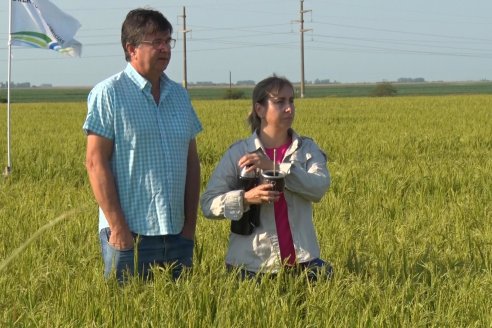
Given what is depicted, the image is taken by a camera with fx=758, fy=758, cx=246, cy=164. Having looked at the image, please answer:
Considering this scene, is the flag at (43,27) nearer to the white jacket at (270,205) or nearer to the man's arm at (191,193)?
the man's arm at (191,193)

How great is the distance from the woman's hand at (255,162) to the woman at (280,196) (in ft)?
0.33

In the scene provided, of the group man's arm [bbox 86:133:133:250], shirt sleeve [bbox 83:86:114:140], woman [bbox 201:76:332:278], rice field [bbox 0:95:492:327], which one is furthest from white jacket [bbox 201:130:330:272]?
shirt sleeve [bbox 83:86:114:140]

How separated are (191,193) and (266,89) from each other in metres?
0.57

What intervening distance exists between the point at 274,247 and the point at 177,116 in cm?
70

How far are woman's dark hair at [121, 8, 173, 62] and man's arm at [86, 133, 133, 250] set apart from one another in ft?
1.40

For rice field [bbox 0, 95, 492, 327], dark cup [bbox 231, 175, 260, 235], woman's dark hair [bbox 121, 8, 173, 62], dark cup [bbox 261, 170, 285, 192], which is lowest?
rice field [bbox 0, 95, 492, 327]

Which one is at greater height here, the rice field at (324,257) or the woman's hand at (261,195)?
the woman's hand at (261,195)

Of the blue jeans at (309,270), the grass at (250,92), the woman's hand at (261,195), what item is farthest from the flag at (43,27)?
the grass at (250,92)

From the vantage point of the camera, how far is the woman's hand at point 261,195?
295 cm

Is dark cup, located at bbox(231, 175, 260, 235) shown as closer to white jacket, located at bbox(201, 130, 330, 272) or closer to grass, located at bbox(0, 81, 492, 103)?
white jacket, located at bbox(201, 130, 330, 272)

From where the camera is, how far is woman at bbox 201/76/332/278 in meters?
3.20

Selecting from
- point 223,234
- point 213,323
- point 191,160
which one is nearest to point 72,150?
Answer: point 223,234

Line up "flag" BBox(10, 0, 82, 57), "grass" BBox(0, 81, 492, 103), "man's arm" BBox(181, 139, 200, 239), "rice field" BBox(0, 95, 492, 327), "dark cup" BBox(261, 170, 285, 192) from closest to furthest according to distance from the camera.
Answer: "rice field" BBox(0, 95, 492, 327), "dark cup" BBox(261, 170, 285, 192), "man's arm" BBox(181, 139, 200, 239), "flag" BBox(10, 0, 82, 57), "grass" BBox(0, 81, 492, 103)

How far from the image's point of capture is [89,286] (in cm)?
307
